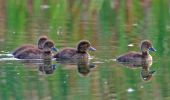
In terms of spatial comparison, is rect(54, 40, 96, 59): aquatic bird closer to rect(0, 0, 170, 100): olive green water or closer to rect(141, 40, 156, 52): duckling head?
rect(0, 0, 170, 100): olive green water

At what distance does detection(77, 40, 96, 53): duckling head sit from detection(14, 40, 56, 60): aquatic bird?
393mm

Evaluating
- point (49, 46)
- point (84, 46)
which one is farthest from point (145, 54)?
point (49, 46)

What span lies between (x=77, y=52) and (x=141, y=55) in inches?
35.0

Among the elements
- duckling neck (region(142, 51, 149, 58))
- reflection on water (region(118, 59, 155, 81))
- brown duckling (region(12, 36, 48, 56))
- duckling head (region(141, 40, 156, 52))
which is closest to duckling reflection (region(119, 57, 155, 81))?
reflection on water (region(118, 59, 155, 81))

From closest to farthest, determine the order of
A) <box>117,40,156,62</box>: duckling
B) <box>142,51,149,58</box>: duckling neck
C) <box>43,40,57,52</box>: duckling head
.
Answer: <box>117,40,156,62</box>: duckling → <box>142,51,149,58</box>: duckling neck → <box>43,40,57,52</box>: duckling head

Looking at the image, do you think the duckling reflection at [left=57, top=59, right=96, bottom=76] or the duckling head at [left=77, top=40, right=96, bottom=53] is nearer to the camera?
the duckling reflection at [left=57, top=59, right=96, bottom=76]

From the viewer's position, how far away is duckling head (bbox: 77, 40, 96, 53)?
11.2 meters

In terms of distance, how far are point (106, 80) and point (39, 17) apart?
18.9 ft

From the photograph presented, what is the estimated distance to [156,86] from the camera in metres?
9.09

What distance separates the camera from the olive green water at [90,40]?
28.7ft

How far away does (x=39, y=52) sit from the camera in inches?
442

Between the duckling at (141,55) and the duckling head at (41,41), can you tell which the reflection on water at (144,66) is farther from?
the duckling head at (41,41)

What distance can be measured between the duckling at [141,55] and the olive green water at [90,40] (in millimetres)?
114

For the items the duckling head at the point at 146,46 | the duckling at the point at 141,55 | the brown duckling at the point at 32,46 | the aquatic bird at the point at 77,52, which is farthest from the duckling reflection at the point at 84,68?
the duckling head at the point at 146,46
